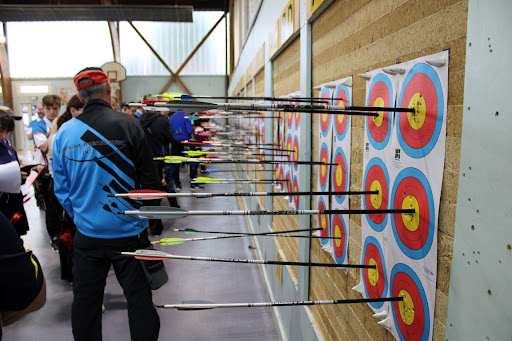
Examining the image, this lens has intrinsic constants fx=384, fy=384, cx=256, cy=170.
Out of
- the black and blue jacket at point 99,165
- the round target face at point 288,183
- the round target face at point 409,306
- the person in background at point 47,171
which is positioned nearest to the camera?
the round target face at point 409,306

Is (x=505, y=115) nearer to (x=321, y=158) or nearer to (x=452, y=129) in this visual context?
(x=452, y=129)

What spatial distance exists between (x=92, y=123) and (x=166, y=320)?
1.31m

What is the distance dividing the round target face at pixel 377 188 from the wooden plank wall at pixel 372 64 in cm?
8

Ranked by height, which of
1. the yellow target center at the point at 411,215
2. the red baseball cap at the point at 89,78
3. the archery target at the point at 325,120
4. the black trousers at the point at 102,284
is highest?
the red baseball cap at the point at 89,78

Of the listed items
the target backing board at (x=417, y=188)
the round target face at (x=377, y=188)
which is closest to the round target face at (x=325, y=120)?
the round target face at (x=377, y=188)

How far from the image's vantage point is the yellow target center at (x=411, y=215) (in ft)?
2.44

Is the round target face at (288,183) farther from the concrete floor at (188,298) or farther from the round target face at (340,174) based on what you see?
the concrete floor at (188,298)

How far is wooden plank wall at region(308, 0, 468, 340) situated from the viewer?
0.63m

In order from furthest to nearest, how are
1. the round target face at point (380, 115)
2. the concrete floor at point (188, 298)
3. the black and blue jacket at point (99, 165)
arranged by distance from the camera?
the concrete floor at point (188, 298)
the black and blue jacket at point (99, 165)
the round target face at point (380, 115)

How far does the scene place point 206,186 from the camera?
6902 millimetres

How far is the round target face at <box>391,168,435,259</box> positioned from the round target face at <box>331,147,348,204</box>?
1.08 feet

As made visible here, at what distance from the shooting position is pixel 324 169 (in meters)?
1.36

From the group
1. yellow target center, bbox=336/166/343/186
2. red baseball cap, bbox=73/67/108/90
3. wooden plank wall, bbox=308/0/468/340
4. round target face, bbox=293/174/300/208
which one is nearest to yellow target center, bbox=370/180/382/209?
wooden plank wall, bbox=308/0/468/340

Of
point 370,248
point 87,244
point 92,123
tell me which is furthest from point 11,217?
point 370,248
